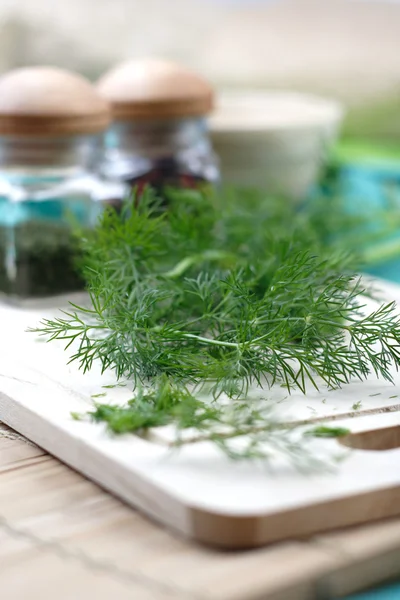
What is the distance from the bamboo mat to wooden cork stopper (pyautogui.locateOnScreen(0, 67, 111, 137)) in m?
0.50

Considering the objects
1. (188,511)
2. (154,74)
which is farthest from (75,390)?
(154,74)

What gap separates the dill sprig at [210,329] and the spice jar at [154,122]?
0.19m

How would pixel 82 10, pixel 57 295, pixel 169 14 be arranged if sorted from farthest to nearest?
pixel 169 14, pixel 82 10, pixel 57 295

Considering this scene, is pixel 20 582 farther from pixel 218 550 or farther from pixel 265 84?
pixel 265 84

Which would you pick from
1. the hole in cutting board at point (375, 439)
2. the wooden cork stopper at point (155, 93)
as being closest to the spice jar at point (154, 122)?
the wooden cork stopper at point (155, 93)

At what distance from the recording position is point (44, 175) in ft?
3.36

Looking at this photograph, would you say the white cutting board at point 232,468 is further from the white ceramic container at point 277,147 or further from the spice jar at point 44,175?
the white ceramic container at point 277,147

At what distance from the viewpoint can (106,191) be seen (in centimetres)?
109

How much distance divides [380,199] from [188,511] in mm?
998

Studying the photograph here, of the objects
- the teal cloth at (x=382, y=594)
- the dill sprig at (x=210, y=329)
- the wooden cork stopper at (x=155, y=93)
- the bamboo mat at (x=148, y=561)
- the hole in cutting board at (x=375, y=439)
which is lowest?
the teal cloth at (x=382, y=594)

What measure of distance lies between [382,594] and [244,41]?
5.42 feet

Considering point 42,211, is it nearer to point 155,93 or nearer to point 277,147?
point 155,93

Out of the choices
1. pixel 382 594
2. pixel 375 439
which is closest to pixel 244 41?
pixel 375 439

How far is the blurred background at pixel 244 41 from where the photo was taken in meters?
1.75
